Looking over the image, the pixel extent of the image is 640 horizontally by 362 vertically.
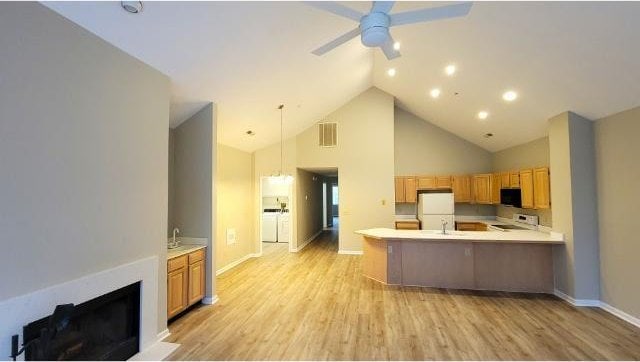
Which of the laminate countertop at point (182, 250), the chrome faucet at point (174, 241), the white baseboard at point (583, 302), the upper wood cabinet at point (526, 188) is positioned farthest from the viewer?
the upper wood cabinet at point (526, 188)

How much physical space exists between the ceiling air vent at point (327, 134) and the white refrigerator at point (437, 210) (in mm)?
2654

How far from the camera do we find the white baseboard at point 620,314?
3.38m

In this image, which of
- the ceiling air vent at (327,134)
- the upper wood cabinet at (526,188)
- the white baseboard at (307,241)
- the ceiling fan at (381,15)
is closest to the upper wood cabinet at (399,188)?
the ceiling air vent at (327,134)

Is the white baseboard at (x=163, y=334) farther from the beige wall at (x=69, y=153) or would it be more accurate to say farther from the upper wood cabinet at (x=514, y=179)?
the upper wood cabinet at (x=514, y=179)

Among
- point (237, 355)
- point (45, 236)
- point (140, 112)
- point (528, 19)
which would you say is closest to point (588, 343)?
point (528, 19)

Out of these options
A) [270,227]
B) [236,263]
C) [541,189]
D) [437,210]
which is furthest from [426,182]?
[236,263]

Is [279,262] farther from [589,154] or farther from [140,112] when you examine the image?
[589,154]

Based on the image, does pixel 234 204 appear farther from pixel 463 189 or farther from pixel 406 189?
pixel 463 189

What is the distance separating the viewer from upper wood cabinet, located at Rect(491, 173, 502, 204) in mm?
6617

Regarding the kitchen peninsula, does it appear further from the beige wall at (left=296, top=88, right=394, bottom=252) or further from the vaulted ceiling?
the vaulted ceiling

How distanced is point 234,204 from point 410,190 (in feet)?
14.5

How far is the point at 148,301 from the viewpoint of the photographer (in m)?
2.96

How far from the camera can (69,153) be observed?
7.27 ft

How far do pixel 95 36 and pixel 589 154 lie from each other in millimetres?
6053
